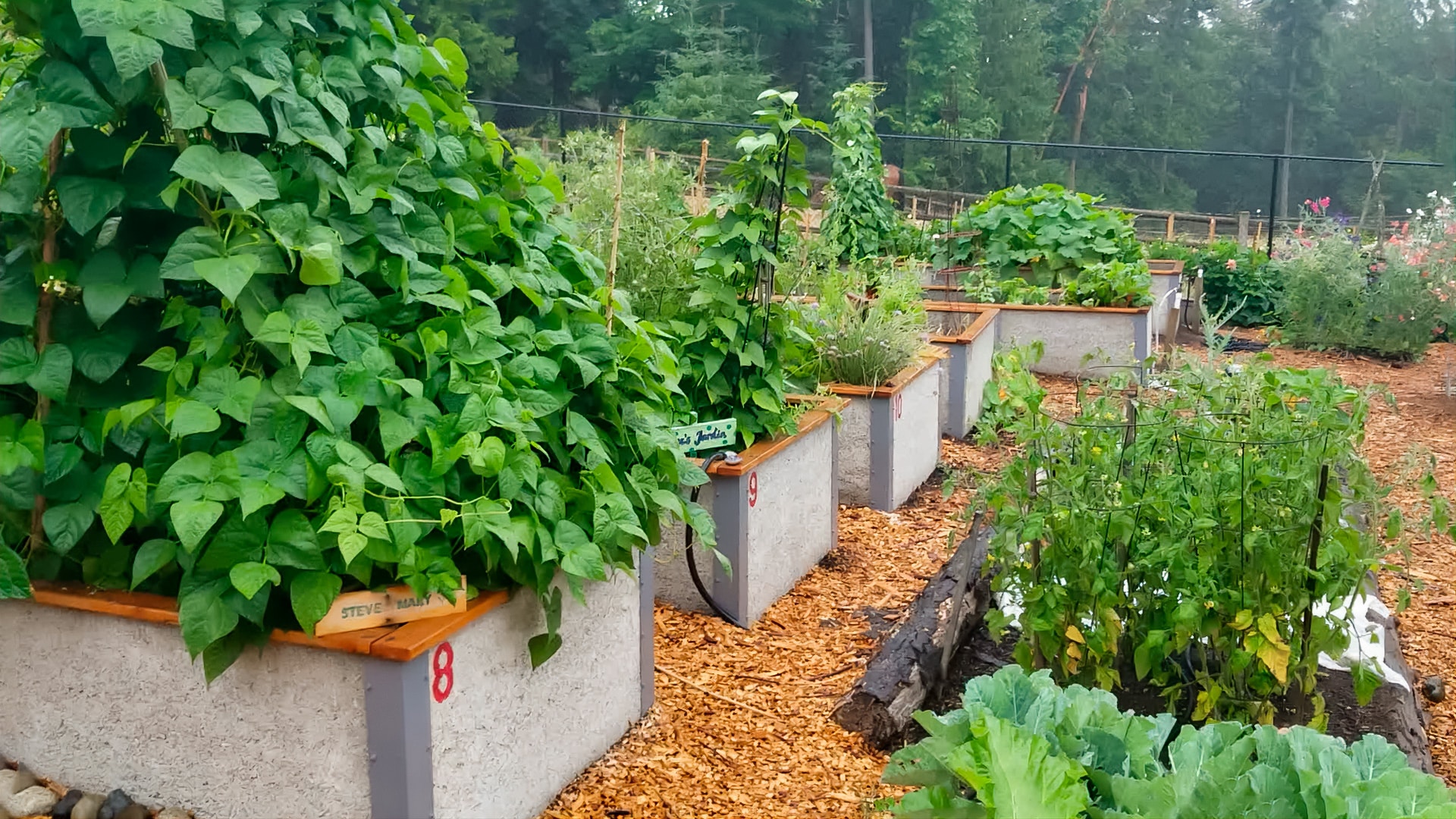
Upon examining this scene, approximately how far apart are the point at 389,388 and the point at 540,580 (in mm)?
489

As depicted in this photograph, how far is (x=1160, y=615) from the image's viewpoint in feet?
9.89

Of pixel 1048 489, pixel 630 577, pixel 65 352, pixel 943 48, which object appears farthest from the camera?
pixel 943 48

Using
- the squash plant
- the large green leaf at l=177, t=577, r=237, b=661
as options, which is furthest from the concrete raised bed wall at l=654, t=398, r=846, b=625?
the large green leaf at l=177, t=577, r=237, b=661

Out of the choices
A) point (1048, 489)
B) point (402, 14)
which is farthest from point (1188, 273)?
point (402, 14)

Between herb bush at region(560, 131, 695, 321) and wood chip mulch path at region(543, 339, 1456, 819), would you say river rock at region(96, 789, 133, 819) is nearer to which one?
wood chip mulch path at region(543, 339, 1456, 819)

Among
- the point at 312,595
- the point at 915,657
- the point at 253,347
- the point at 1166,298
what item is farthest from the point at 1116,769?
the point at 1166,298

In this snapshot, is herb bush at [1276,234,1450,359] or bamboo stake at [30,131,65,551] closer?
bamboo stake at [30,131,65,551]

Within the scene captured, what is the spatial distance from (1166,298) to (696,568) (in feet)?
21.9

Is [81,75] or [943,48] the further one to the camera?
[943,48]

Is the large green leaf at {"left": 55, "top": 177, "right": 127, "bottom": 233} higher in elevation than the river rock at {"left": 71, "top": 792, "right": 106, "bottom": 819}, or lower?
higher

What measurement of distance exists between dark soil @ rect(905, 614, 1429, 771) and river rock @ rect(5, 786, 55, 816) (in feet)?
6.31

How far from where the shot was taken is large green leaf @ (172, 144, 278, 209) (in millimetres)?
2160

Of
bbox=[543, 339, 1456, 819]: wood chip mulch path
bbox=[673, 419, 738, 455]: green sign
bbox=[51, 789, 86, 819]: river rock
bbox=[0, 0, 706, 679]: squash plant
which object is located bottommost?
bbox=[543, 339, 1456, 819]: wood chip mulch path

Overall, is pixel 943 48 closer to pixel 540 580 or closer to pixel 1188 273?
pixel 1188 273
